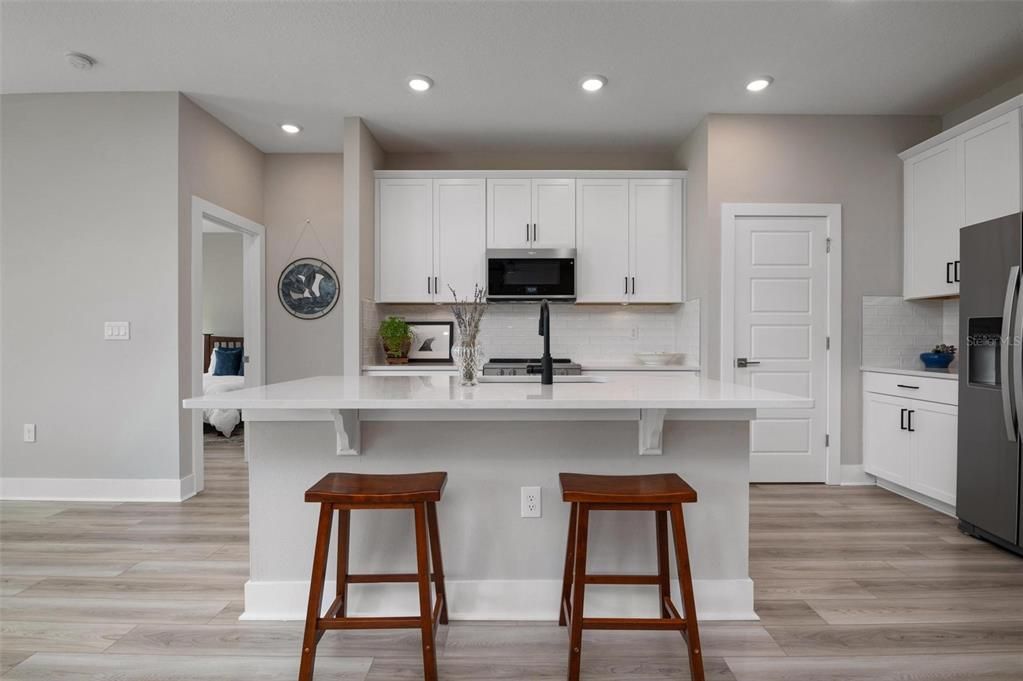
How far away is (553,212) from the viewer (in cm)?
453

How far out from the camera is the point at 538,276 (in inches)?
175

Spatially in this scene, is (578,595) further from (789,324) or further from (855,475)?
(855,475)

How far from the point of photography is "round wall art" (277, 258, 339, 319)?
493 centimetres

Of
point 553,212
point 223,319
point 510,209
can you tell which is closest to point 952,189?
point 553,212

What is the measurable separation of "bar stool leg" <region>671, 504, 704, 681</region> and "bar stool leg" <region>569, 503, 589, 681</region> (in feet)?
0.89

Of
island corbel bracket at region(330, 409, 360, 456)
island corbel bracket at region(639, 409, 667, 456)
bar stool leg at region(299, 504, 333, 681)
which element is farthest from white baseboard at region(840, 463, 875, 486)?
bar stool leg at region(299, 504, 333, 681)

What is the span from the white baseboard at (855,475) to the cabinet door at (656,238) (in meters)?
1.73

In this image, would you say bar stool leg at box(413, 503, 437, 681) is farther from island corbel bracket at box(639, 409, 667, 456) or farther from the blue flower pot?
the blue flower pot

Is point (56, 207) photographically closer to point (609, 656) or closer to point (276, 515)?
point (276, 515)

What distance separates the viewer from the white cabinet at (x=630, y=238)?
4523 mm

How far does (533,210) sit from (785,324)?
2098mm

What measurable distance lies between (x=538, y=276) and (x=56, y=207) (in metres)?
3.31

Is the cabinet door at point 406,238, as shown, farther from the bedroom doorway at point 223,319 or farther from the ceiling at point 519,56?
the bedroom doorway at point 223,319

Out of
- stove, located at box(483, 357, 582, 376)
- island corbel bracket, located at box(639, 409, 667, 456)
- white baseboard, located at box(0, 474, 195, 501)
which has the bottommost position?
white baseboard, located at box(0, 474, 195, 501)
